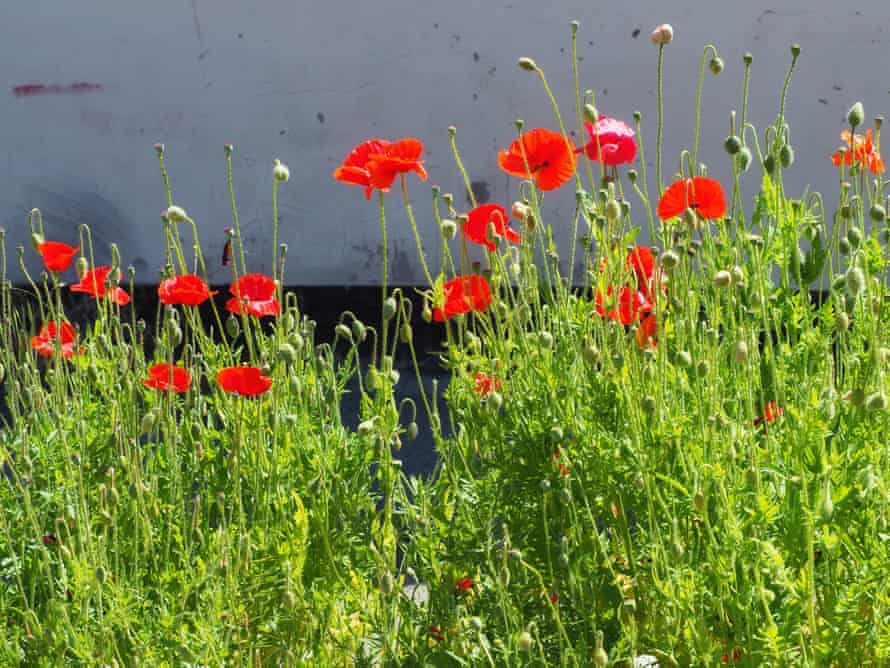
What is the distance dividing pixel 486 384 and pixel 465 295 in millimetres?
152

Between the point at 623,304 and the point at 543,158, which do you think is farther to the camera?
the point at 543,158

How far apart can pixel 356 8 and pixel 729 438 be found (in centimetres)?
447

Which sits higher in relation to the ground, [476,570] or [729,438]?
[729,438]

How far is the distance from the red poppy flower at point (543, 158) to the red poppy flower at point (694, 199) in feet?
0.68

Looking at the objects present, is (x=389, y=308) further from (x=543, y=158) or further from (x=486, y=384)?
(x=543, y=158)

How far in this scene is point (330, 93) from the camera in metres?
6.03

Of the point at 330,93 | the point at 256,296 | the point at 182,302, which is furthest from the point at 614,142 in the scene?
the point at 330,93

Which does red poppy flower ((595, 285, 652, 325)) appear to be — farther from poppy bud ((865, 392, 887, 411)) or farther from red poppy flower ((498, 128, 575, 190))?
poppy bud ((865, 392, 887, 411))

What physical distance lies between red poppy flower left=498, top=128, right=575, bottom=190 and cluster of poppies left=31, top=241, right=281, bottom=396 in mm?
462

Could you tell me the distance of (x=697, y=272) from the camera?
274 centimetres

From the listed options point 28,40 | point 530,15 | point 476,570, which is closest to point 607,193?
point 476,570

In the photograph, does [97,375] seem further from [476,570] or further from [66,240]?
[66,240]

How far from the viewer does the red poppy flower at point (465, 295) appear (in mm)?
2270

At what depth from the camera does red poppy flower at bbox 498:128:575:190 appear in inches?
90.5
